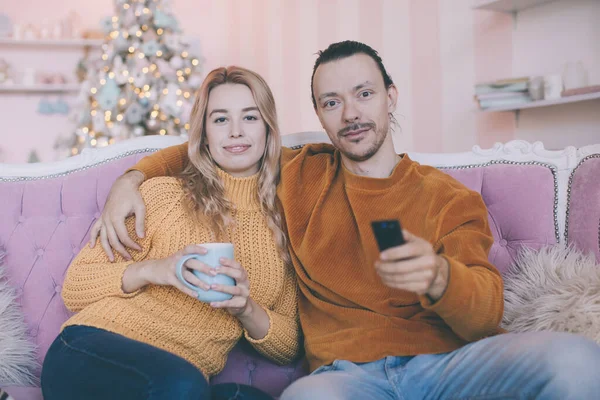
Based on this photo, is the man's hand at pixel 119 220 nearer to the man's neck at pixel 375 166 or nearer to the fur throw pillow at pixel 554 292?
the man's neck at pixel 375 166

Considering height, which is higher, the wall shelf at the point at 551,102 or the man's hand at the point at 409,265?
the wall shelf at the point at 551,102

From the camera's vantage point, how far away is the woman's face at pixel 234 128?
1.52 m

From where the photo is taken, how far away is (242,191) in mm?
1552

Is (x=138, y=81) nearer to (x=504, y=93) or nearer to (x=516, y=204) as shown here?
(x=504, y=93)

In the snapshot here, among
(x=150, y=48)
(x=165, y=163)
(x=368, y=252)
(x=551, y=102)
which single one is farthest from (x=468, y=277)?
(x=150, y=48)

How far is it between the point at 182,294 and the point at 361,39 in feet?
8.91

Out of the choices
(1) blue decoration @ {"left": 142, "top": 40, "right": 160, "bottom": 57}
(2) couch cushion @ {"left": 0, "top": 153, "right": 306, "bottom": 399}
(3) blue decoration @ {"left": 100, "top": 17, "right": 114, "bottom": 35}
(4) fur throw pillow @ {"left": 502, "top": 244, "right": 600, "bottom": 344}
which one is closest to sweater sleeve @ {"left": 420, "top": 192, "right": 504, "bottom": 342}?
Result: (4) fur throw pillow @ {"left": 502, "top": 244, "right": 600, "bottom": 344}

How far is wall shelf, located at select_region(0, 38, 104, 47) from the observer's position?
495cm

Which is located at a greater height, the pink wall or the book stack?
the pink wall

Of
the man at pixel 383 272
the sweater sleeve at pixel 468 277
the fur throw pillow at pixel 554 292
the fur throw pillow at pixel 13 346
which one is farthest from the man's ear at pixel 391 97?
the fur throw pillow at pixel 13 346

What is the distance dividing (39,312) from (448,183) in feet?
3.89

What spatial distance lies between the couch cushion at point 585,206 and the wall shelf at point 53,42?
4.40 meters

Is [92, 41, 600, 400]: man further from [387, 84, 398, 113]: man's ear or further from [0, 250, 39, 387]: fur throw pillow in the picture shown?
[0, 250, 39, 387]: fur throw pillow

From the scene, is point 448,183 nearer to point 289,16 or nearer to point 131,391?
point 131,391
